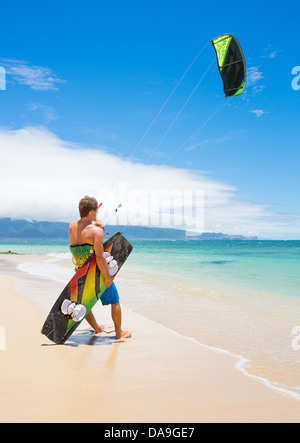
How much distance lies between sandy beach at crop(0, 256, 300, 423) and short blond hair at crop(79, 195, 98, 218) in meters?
1.63

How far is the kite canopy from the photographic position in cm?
618

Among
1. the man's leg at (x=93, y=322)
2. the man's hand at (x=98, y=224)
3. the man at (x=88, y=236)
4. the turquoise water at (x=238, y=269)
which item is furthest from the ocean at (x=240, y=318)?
the man's hand at (x=98, y=224)

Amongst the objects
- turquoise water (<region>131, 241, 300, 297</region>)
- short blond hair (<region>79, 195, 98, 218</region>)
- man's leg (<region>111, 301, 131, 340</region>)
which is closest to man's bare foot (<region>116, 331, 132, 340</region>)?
man's leg (<region>111, 301, 131, 340</region>)

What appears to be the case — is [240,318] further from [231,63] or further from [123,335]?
[231,63]

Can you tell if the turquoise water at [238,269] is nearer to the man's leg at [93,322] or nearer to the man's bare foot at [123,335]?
the man's bare foot at [123,335]

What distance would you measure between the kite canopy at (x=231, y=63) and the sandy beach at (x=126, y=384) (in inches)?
166

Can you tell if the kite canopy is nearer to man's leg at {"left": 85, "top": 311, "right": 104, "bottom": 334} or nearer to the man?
the man

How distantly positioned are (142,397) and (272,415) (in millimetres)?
1015

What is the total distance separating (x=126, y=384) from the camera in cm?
337

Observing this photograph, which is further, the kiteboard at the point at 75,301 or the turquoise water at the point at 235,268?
the turquoise water at the point at 235,268

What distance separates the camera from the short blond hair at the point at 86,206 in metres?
4.52

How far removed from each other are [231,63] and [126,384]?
533 cm

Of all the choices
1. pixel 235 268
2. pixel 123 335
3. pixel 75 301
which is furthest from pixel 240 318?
pixel 235 268
